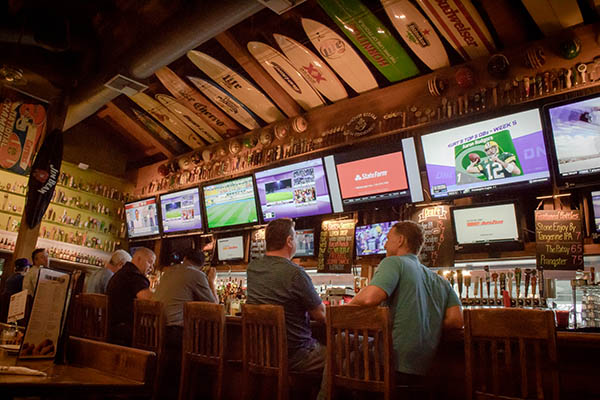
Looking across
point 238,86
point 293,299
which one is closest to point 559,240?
point 293,299

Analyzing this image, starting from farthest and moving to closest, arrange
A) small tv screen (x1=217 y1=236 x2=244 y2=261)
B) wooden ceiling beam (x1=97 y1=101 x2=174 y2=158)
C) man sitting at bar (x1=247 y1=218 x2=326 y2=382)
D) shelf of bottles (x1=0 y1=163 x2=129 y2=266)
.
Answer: wooden ceiling beam (x1=97 y1=101 x2=174 y2=158) < shelf of bottles (x1=0 y1=163 x2=129 y2=266) < small tv screen (x1=217 y1=236 x2=244 y2=261) < man sitting at bar (x1=247 y1=218 x2=326 y2=382)

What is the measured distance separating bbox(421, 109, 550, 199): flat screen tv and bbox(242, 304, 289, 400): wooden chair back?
2.51 m

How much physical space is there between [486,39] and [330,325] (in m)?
3.43

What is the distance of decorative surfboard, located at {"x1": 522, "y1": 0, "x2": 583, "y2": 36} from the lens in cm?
395

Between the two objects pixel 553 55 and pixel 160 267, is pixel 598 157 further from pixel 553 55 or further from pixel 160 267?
pixel 160 267

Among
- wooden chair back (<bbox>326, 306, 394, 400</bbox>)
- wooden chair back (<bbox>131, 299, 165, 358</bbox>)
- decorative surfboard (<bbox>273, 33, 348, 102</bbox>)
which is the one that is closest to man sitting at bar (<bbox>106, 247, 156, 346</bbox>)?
wooden chair back (<bbox>131, 299, 165, 358</bbox>)

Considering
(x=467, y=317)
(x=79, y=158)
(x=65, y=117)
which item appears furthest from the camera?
(x=79, y=158)

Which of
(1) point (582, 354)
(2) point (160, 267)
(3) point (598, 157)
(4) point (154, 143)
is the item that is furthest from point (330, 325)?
(4) point (154, 143)

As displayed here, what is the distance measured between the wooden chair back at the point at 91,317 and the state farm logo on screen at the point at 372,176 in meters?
2.77

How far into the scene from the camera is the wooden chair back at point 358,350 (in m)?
2.05

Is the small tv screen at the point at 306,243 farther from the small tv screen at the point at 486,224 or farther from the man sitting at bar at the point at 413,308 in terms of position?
the man sitting at bar at the point at 413,308

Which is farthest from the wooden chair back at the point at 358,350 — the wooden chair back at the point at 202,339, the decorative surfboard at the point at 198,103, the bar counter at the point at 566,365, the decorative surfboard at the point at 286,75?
the decorative surfboard at the point at 198,103

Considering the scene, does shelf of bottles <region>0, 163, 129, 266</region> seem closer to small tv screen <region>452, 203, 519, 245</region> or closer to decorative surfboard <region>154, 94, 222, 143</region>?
decorative surfboard <region>154, 94, 222, 143</region>

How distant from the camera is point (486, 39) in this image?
4430 millimetres
